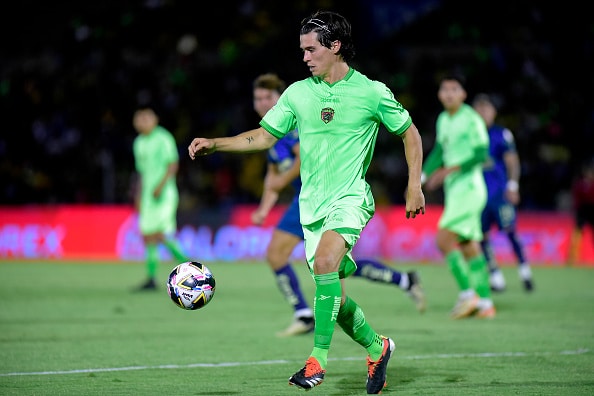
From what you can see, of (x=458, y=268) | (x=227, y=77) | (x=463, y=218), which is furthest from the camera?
(x=227, y=77)

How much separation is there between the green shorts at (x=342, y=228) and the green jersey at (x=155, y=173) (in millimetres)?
8200

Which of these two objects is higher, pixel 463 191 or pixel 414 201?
pixel 463 191

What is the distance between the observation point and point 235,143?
19.7 feet

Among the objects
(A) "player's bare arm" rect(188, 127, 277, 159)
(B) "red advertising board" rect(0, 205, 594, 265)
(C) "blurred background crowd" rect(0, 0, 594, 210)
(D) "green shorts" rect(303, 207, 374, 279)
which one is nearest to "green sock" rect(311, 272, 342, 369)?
(D) "green shorts" rect(303, 207, 374, 279)

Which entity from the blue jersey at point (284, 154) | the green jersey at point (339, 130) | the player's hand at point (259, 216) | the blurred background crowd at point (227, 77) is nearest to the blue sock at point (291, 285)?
the player's hand at point (259, 216)

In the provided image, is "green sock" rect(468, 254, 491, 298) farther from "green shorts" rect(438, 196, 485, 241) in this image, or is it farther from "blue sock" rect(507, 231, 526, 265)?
"blue sock" rect(507, 231, 526, 265)

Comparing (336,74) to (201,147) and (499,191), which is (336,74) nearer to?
(201,147)

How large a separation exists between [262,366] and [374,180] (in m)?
15.5

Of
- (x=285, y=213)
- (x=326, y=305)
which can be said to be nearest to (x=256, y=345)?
(x=285, y=213)

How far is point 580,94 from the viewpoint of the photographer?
23.0m

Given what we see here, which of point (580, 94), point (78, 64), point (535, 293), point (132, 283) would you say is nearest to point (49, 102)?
point (78, 64)

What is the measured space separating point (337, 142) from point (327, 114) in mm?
181

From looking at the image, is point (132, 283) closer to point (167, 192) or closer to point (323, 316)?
point (167, 192)

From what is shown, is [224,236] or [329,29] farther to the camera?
[224,236]
